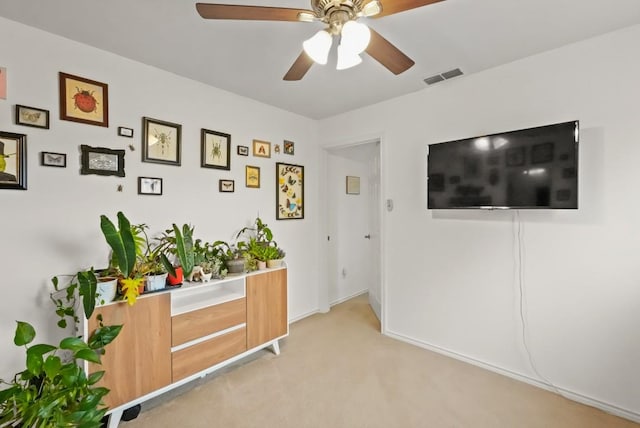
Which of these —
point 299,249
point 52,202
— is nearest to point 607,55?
point 299,249

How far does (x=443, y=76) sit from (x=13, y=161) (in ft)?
10.3

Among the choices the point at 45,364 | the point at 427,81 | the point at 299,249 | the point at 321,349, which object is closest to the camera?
the point at 45,364

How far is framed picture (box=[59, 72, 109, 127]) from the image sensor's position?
1927 millimetres

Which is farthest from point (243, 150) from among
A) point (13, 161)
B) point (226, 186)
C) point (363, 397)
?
point (363, 397)

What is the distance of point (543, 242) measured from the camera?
214 centimetres

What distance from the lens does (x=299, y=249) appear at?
349 centimetres

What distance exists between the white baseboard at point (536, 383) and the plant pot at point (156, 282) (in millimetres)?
2269

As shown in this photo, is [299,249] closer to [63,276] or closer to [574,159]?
[63,276]

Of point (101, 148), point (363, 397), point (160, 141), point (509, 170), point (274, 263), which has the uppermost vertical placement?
point (160, 141)

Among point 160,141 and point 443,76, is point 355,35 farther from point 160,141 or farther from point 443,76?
point 160,141

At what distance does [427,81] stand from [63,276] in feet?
10.4

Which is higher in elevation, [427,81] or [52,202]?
[427,81]

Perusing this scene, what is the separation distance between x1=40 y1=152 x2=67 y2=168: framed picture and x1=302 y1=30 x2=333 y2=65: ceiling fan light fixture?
178 cm

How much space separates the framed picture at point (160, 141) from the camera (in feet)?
7.46
